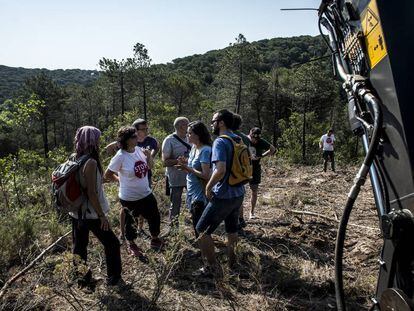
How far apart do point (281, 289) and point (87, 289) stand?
1983mm

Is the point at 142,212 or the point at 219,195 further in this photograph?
the point at 142,212

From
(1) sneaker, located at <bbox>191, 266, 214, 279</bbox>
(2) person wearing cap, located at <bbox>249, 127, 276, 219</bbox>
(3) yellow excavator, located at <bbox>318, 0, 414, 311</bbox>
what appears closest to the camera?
(3) yellow excavator, located at <bbox>318, 0, 414, 311</bbox>

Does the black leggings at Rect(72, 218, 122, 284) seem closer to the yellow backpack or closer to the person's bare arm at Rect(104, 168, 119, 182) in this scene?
the person's bare arm at Rect(104, 168, 119, 182)

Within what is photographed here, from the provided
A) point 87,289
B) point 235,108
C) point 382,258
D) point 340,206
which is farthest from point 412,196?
point 235,108

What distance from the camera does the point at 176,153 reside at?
17.4 ft

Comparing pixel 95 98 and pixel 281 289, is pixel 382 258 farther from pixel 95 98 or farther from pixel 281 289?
pixel 95 98

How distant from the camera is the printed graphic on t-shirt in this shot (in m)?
4.58

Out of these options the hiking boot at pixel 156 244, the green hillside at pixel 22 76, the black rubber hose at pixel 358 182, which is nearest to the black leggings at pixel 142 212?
the hiking boot at pixel 156 244

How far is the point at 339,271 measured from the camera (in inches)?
71.2

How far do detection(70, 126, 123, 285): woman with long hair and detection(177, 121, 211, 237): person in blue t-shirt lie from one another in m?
1.05

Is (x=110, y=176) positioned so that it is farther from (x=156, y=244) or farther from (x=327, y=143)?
(x=327, y=143)

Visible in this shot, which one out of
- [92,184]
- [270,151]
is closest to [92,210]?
[92,184]

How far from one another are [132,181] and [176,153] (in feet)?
3.05

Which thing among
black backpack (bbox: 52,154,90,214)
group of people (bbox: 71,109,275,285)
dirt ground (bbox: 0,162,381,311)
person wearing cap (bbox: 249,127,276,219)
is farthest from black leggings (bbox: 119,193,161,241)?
person wearing cap (bbox: 249,127,276,219)
